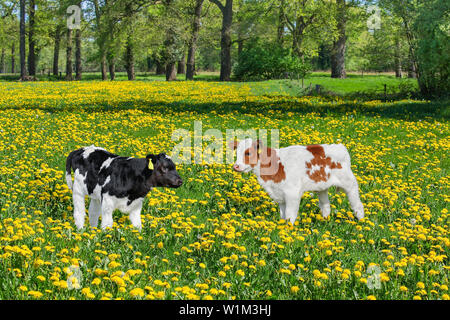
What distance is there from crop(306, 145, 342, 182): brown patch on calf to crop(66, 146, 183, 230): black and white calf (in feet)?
6.34

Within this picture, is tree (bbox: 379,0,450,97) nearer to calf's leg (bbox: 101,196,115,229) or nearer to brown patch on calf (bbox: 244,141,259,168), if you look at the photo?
brown patch on calf (bbox: 244,141,259,168)

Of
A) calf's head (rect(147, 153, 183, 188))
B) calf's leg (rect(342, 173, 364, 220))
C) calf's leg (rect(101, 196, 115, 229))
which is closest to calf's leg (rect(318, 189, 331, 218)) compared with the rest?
calf's leg (rect(342, 173, 364, 220))

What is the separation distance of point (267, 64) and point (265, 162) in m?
38.5

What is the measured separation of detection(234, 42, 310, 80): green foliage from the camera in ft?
140

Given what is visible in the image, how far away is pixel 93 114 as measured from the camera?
56.9 ft

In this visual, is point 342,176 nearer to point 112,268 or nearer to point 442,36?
point 112,268

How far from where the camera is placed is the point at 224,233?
5.87 metres

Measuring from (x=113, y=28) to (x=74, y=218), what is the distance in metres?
38.0

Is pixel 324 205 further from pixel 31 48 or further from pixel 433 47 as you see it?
pixel 31 48

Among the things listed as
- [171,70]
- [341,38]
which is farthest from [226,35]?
[341,38]

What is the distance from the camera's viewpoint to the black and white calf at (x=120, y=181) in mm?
5789

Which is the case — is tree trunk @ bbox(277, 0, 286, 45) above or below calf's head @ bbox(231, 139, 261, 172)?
above

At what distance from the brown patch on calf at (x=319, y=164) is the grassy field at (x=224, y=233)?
663mm

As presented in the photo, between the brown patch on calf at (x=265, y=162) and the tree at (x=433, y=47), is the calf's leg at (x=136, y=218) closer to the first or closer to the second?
the brown patch on calf at (x=265, y=162)
